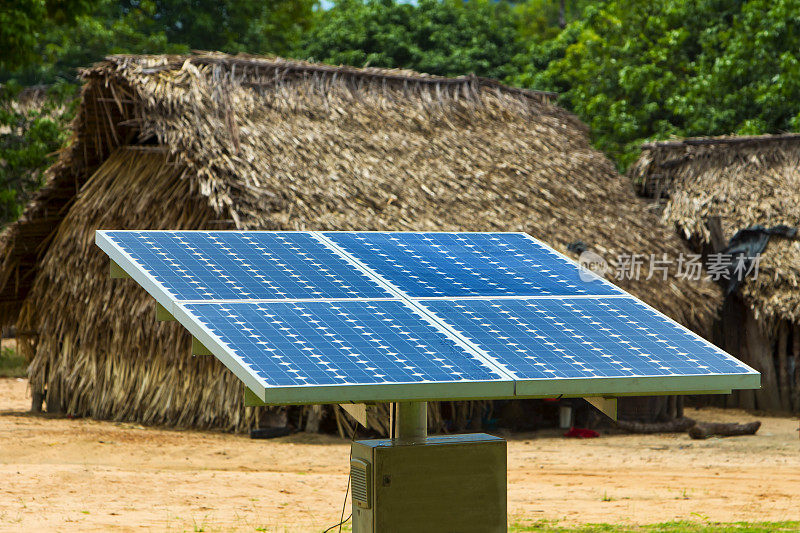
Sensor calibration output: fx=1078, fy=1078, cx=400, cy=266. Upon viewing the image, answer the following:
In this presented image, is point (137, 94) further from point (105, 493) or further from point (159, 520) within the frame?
point (159, 520)

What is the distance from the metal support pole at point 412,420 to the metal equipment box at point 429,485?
0.04 metres

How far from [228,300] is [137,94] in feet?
28.9

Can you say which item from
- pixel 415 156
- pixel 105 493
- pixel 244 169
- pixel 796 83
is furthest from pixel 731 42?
pixel 105 493

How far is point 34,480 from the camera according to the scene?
898 cm

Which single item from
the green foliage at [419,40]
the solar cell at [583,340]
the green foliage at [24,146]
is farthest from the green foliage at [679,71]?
the solar cell at [583,340]

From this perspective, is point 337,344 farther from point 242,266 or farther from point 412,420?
point 242,266

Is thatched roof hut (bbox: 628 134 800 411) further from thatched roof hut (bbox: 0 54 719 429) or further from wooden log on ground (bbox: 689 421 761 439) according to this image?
wooden log on ground (bbox: 689 421 761 439)

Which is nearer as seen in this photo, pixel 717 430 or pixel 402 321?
pixel 402 321

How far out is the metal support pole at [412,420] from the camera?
495cm

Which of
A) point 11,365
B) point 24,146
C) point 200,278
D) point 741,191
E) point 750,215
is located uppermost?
point 24,146

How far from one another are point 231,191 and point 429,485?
305 inches

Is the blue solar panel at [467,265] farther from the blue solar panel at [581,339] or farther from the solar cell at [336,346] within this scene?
the solar cell at [336,346]

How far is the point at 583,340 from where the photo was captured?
192 inches

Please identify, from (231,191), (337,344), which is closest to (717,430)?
(231,191)
